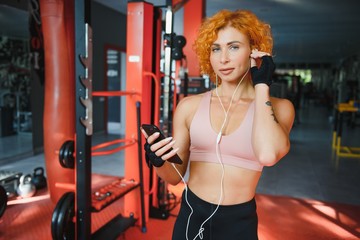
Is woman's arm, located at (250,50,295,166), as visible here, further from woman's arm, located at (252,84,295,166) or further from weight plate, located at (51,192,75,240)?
weight plate, located at (51,192,75,240)

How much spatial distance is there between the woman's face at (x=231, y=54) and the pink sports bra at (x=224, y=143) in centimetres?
14

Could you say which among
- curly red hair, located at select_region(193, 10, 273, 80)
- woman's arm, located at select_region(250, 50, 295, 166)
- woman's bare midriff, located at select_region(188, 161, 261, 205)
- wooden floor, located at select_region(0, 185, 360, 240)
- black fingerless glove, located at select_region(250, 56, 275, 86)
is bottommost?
wooden floor, located at select_region(0, 185, 360, 240)

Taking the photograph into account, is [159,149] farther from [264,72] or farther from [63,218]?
[63,218]

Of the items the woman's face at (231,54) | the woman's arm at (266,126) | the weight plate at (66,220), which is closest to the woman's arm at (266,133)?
the woman's arm at (266,126)

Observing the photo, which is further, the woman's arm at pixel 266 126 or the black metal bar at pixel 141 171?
the black metal bar at pixel 141 171

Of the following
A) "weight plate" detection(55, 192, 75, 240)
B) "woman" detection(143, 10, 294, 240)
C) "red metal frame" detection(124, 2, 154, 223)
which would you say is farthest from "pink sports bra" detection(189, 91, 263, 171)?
"red metal frame" detection(124, 2, 154, 223)

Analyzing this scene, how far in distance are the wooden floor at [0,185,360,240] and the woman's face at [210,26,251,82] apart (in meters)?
2.08

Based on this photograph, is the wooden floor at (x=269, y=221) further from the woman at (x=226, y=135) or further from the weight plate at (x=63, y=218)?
the woman at (x=226, y=135)

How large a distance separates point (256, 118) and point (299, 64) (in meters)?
27.4

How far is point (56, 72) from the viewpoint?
10.1 ft

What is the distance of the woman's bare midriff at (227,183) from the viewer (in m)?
1.20

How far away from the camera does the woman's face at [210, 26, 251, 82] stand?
3.80 ft

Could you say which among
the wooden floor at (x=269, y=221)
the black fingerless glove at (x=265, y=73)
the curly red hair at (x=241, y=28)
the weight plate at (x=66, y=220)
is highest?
the curly red hair at (x=241, y=28)

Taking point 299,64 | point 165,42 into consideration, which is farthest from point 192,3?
point 299,64
